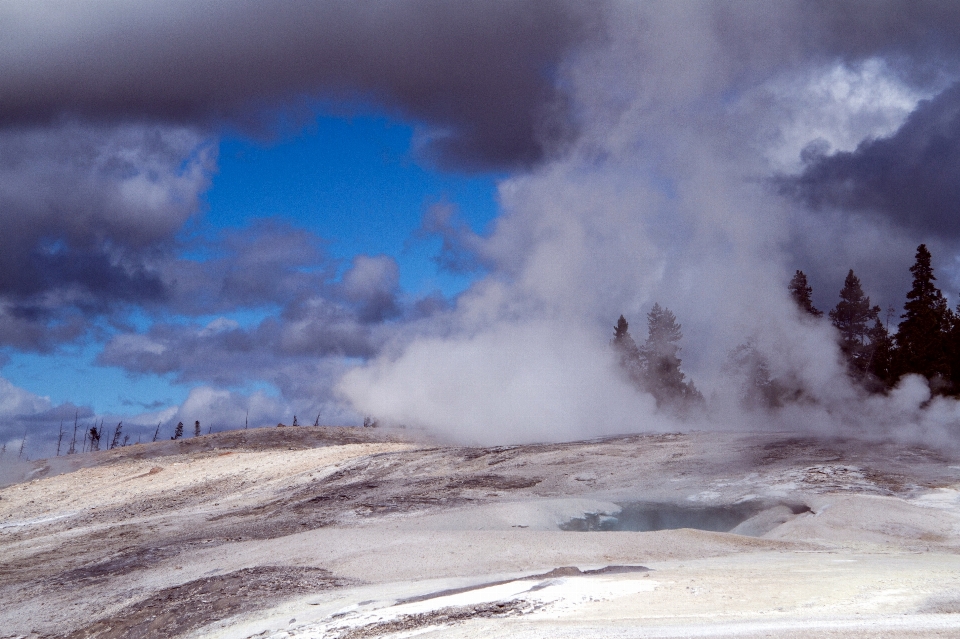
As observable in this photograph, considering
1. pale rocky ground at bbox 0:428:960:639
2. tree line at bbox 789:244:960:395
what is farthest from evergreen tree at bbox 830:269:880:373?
pale rocky ground at bbox 0:428:960:639

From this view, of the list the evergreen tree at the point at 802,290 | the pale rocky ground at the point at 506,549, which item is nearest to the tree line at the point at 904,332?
the evergreen tree at the point at 802,290

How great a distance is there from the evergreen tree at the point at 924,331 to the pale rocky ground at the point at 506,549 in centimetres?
2403

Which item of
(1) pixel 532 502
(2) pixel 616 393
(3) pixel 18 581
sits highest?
(2) pixel 616 393

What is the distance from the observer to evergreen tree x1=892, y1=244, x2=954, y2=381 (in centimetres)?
3928

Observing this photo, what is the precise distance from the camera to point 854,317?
42.9m

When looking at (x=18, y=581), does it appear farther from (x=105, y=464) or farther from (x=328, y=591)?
(x=105, y=464)

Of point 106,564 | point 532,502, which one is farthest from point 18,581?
point 532,502

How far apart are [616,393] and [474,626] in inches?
918

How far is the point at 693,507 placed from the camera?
49.3 ft

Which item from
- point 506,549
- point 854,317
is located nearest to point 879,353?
point 854,317

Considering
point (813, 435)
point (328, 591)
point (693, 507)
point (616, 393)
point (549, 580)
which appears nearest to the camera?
point (549, 580)

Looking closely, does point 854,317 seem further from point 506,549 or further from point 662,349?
point 506,549

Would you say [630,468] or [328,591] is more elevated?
[630,468]

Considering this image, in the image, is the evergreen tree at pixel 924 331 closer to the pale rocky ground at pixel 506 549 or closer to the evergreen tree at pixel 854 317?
the evergreen tree at pixel 854 317
